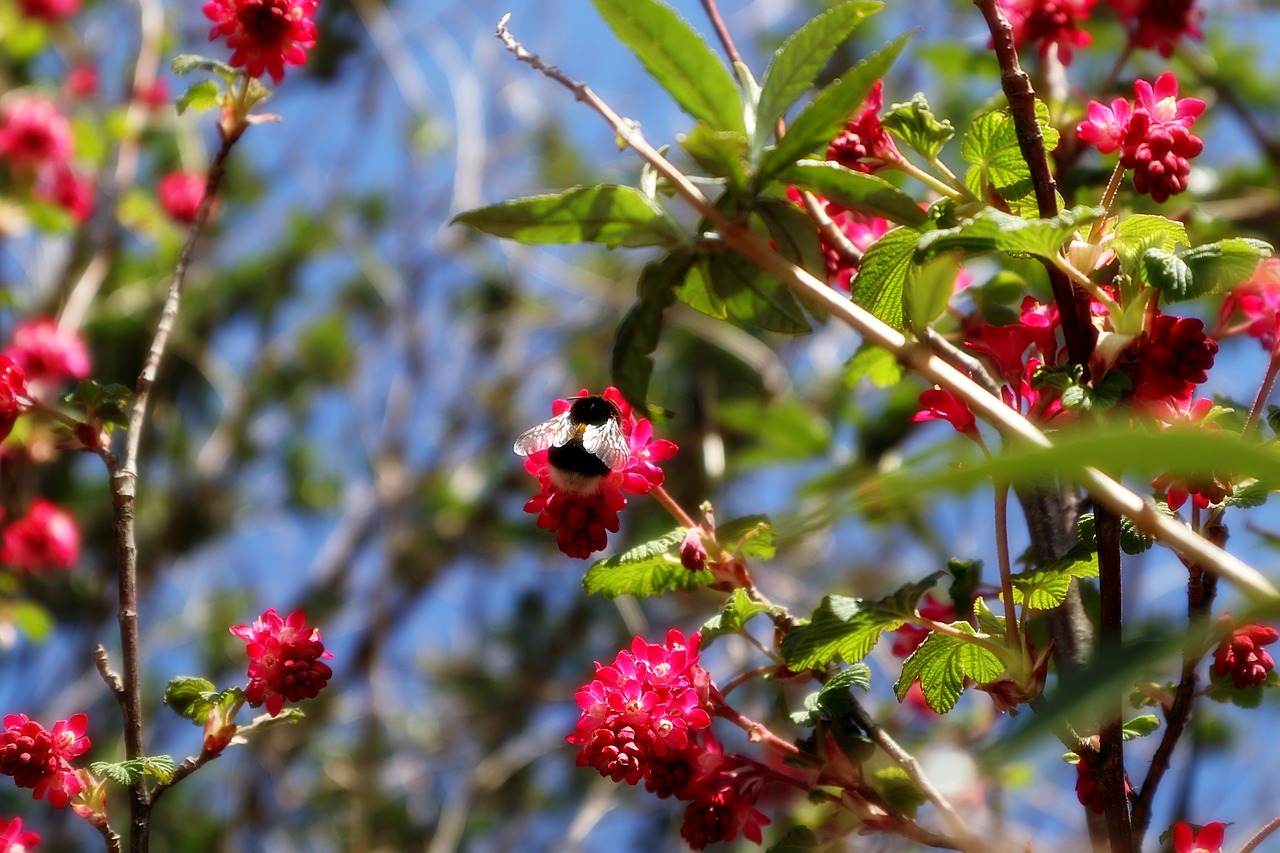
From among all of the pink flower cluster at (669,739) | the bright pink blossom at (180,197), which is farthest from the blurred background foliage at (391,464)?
the pink flower cluster at (669,739)

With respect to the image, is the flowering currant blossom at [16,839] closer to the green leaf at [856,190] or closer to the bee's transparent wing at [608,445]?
the bee's transparent wing at [608,445]

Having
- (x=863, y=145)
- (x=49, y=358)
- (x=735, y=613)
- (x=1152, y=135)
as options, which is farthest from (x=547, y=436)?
(x=49, y=358)

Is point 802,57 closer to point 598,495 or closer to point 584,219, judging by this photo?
point 584,219

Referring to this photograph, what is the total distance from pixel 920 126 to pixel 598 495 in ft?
1.57

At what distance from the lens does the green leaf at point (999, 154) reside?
116cm

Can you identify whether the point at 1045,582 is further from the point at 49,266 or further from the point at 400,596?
the point at 49,266

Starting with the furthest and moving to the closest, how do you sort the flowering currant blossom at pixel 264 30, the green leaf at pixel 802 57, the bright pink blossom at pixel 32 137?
the bright pink blossom at pixel 32 137 → the flowering currant blossom at pixel 264 30 → the green leaf at pixel 802 57

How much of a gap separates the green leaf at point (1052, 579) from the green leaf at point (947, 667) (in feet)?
0.20

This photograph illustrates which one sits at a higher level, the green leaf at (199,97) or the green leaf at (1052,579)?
the green leaf at (199,97)

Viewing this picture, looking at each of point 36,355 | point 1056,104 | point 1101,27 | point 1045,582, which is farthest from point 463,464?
point 1045,582

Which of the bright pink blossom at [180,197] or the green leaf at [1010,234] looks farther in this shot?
the bright pink blossom at [180,197]

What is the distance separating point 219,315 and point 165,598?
1.11m

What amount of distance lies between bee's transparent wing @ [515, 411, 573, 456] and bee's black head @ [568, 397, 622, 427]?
0.04 ft

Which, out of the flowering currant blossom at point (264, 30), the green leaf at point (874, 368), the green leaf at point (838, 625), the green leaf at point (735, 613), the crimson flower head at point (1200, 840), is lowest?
the crimson flower head at point (1200, 840)
